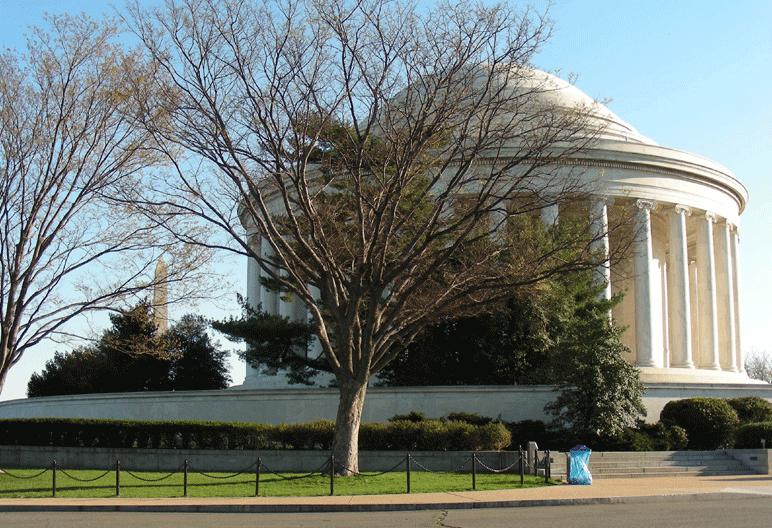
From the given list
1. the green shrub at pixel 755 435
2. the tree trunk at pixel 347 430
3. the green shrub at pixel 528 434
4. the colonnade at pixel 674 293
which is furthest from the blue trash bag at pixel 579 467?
the colonnade at pixel 674 293

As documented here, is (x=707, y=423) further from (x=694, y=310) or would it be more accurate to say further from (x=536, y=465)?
(x=694, y=310)

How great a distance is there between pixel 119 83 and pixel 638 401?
21.0 metres

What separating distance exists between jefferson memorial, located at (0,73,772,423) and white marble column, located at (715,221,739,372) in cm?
6

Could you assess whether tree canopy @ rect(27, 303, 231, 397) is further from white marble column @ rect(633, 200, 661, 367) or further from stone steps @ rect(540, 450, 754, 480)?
stone steps @ rect(540, 450, 754, 480)

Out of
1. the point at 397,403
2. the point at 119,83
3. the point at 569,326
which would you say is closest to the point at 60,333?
the point at 119,83

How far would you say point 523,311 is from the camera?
121 feet

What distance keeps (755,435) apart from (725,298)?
70.9ft

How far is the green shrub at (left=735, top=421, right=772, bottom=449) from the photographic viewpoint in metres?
31.8

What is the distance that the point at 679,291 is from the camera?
48.1m

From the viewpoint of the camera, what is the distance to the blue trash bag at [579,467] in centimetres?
2578

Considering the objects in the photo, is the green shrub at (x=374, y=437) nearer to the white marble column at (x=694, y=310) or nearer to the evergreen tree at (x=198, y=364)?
the evergreen tree at (x=198, y=364)

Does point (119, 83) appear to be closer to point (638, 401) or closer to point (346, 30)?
point (346, 30)

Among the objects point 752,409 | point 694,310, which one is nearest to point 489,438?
point 752,409

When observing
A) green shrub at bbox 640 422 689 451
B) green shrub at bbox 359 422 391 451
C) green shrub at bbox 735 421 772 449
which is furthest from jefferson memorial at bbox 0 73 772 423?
green shrub at bbox 359 422 391 451
